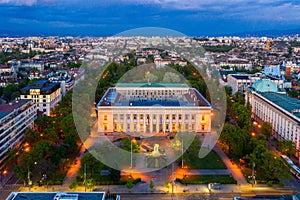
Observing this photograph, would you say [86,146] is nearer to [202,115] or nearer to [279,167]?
[202,115]

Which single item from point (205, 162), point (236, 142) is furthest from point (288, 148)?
point (205, 162)

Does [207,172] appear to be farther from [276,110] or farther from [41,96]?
[41,96]

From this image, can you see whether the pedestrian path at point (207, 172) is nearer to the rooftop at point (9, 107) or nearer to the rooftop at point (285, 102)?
the rooftop at point (285, 102)

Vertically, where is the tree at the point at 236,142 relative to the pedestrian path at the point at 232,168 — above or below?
above

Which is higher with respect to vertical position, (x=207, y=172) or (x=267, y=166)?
(x=267, y=166)

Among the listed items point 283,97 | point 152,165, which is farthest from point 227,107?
point 152,165

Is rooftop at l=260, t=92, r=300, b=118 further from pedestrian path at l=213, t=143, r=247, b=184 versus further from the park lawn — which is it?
the park lawn

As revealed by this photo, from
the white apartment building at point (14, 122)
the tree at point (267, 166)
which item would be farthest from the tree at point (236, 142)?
the white apartment building at point (14, 122)

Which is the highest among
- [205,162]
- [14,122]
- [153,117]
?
[14,122]
